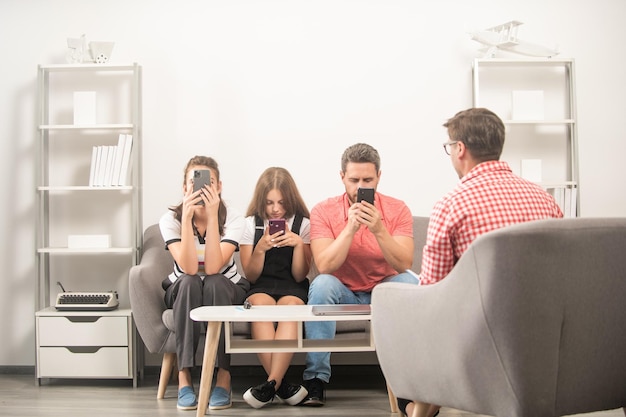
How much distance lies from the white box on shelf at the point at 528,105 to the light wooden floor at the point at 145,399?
1651 millimetres

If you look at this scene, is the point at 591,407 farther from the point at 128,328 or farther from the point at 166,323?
the point at 128,328

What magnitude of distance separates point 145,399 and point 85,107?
65.7 inches

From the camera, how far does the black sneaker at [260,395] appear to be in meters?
3.18

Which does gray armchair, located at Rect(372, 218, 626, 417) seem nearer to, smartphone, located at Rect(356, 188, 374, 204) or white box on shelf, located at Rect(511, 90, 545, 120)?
smartphone, located at Rect(356, 188, 374, 204)

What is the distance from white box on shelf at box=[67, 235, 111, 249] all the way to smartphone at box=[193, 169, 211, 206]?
85 cm

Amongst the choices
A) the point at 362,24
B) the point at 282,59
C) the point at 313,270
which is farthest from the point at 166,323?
the point at 362,24

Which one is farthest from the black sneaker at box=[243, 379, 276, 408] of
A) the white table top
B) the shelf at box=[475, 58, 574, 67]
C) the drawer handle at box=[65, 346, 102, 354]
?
the shelf at box=[475, 58, 574, 67]

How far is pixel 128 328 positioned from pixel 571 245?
2665 millimetres

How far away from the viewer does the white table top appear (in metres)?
2.77

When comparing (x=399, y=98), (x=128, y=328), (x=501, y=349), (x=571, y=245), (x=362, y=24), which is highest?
(x=362, y=24)

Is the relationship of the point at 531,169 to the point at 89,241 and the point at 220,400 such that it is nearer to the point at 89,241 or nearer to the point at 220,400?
the point at 220,400

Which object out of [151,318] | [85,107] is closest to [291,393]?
[151,318]

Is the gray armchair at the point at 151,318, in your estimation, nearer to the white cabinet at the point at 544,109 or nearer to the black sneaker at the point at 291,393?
the black sneaker at the point at 291,393

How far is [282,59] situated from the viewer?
4.36 m
